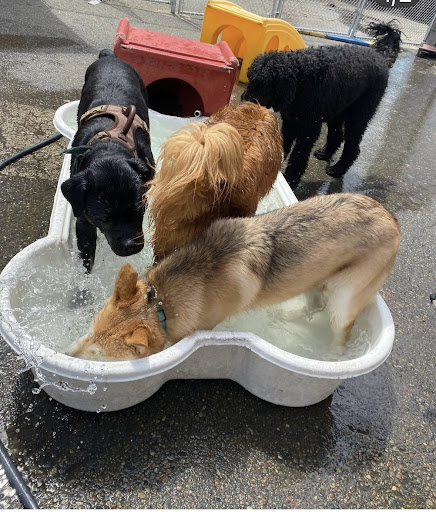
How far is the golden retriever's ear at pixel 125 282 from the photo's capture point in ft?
8.01

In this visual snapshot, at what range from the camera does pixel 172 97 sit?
6.34m

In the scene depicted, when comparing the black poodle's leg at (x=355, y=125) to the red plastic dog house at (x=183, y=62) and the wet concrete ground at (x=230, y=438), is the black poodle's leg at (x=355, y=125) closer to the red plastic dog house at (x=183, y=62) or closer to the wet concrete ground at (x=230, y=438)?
the red plastic dog house at (x=183, y=62)

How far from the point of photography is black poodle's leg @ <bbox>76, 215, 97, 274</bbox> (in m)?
3.15

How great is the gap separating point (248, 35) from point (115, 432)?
669 cm

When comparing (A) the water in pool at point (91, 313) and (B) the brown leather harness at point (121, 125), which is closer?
(A) the water in pool at point (91, 313)

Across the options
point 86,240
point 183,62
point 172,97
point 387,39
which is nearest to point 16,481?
point 86,240

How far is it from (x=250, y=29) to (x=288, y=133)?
3.05 metres

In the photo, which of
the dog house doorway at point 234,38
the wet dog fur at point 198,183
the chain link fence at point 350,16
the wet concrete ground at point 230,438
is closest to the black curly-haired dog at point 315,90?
the wet dog fur at point 198,183

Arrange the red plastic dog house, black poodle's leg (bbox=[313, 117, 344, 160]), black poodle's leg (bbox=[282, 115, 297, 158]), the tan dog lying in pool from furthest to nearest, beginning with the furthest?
black poodle's leg (bbox=[313, 117, 344, 160]) < the red plastic dog house < black poodle's leg (bbox=[282, 115, 297, 158]) < the tan dog lying in pool

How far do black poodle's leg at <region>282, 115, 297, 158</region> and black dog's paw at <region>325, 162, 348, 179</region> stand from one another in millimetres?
788

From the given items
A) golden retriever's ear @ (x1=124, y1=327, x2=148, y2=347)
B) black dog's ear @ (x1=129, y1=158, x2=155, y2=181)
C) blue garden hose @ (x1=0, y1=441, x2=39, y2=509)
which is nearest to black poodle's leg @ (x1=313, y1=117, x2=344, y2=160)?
black dog's ear @ (x1=129, y1=158, x2=155, y2=181)

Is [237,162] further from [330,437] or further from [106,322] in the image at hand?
[330,437]

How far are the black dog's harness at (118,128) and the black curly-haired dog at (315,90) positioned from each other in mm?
1627

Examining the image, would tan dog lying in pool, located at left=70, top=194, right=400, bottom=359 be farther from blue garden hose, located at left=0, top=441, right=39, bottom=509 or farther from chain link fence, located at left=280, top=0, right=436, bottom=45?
chain link fence, located at left=280, top=0, right=436, bottom=45
